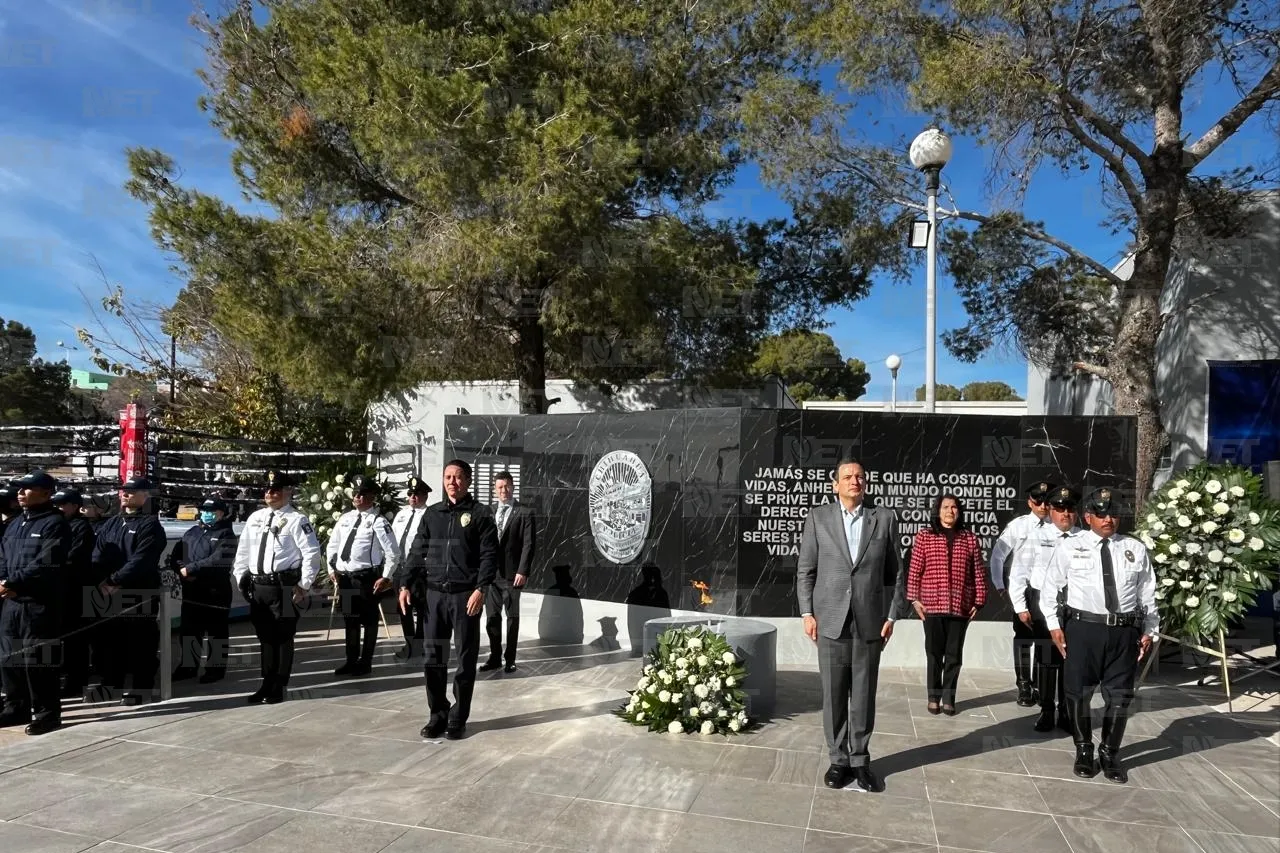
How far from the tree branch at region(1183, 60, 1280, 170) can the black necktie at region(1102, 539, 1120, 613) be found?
6.41 meters

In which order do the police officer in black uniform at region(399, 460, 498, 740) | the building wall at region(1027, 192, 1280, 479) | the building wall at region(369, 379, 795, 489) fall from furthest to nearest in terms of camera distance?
the building wall at region(369, 379, 795, 489), the building wall at region(1027, 192, 1280, 479), the police officer in black uniform at region(399, 460, 498, 740)

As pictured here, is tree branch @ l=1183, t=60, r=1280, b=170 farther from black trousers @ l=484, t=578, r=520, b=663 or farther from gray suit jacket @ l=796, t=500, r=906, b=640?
black trousers @ l=484, t=578, r=520, b=663

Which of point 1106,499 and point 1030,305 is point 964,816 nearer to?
point 1106,499

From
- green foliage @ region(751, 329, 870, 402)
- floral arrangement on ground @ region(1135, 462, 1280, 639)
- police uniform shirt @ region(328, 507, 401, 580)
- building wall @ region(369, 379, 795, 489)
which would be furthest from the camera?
green foliage @ region(751, 329, 870, 402)

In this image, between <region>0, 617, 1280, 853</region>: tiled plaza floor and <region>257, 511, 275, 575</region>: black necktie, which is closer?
<region>0, 617, 1280, 853</region>: tiled plaza floor

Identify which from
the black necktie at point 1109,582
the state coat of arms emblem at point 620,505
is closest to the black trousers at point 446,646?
the state coat of arms emblem at point 620,505

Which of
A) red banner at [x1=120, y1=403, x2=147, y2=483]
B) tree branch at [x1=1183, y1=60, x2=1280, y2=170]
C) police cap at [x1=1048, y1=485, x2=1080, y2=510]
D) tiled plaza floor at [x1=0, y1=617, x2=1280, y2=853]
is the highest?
tree branch at [x1=1183, y1=60, x2=1280, y2=170]

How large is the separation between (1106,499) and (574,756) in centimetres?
365

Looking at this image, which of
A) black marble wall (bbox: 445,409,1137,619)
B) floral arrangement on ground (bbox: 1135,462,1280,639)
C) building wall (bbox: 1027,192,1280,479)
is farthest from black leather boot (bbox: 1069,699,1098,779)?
building wall (bbox: 1027,192,1280,479)

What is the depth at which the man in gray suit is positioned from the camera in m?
4.92

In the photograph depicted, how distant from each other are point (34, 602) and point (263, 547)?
147cm

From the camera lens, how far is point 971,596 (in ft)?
21.3

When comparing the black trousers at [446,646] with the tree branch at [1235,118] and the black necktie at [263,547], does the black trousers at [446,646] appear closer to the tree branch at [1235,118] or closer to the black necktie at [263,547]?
the black necktie at [263,547]

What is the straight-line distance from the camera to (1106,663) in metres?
5.11
